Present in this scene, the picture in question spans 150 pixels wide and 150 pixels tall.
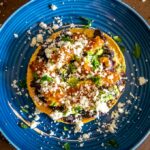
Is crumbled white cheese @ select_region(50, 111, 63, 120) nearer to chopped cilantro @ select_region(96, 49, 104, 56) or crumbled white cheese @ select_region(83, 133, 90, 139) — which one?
crumbled white cheese @ select_region(83, 133, 90, 139)

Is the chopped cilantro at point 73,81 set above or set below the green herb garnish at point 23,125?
above

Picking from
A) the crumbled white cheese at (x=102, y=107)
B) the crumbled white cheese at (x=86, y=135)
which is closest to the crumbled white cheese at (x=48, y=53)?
the crumbled white cheese at (x=102, y=107)

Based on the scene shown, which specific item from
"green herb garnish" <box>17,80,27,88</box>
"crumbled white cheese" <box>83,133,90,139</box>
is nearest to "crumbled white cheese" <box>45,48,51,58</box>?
"green herb garnish" <box>17,80,27,88</box>

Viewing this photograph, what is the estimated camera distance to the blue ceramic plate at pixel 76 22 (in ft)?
8.19

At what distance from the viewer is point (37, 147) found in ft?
8.20

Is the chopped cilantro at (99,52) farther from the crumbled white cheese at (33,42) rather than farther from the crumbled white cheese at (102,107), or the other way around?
the crumbled white cheese at (33,42)

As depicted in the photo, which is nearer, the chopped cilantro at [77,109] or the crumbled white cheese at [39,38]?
the chopped cilantro at [77,109]

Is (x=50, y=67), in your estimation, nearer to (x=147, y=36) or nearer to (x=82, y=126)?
(x=82, y=126)

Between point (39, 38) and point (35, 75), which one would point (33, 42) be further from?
point (35, 75)

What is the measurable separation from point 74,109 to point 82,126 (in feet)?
0.54

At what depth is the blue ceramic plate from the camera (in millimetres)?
2496

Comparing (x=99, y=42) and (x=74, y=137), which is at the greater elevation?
(x=99, y=42)

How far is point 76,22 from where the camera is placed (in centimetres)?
253

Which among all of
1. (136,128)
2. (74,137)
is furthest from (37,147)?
(136,128)
